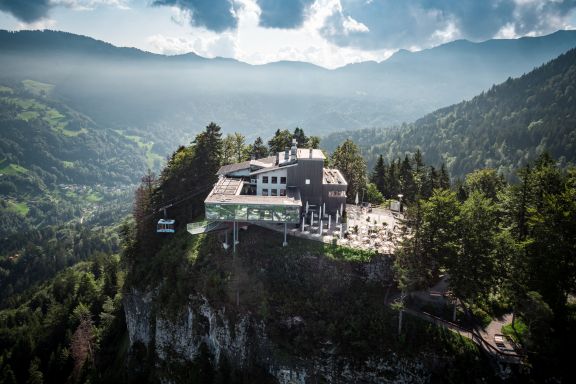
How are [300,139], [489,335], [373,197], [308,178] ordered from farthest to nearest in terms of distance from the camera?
[300,139] → [373,197] → [308,178] → [489,335]

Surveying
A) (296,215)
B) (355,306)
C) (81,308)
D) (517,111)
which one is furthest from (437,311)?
(517,111)

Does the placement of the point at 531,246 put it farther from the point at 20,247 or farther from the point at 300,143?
the point at 20,247

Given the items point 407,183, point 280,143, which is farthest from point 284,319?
point 407,183

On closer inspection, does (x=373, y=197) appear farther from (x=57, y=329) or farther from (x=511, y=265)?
(x=57, y=329)

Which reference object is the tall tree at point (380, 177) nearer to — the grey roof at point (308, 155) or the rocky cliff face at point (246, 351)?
the grey roof at point (308, 155)

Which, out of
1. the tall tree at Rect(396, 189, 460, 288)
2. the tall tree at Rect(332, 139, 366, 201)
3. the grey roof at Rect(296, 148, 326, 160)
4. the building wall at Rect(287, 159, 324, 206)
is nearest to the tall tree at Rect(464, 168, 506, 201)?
the tall tree at Rect(332, 139, 366, 201)
